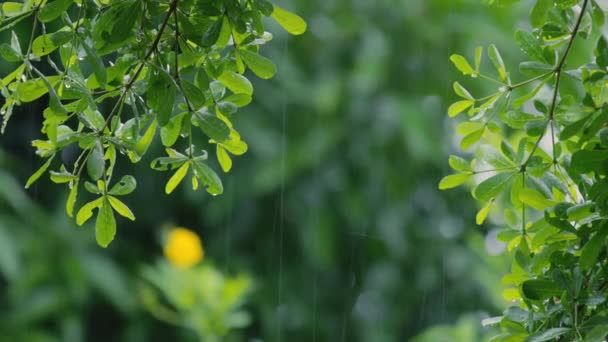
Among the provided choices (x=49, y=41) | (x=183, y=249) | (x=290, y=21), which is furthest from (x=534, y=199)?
(x=183, y=249)

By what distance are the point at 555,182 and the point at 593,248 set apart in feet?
0.28

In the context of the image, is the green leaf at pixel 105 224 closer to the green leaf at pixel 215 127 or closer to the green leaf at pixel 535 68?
the green leaf at pixel 215 127

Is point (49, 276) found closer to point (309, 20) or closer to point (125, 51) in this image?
point (309, 20)

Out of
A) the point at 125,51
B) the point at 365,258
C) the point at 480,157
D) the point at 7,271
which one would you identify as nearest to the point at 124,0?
the point at 125,51

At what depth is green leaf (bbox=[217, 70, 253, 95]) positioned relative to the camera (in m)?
0.48

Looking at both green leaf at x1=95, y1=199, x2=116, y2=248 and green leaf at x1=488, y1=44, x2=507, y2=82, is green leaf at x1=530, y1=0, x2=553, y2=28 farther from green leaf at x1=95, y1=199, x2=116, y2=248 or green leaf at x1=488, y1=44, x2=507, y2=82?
green leaf at x1=95, y1=199, x2=116, y2=248

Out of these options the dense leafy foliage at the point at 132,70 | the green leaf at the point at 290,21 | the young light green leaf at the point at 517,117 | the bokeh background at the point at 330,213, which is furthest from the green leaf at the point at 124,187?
the bokeh background at the point at 330,213

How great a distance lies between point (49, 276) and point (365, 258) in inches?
33.6

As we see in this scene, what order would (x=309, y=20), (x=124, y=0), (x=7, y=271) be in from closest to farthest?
(x=124, y=0), (x=7, y=271), (x=309, y=20)

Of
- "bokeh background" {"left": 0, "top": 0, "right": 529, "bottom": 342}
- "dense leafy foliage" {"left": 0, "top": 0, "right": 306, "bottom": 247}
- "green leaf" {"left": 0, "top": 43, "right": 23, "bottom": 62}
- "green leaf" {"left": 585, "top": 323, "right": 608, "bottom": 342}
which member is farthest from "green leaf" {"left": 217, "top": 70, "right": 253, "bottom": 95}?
"bokeh background" {"left": 0, "top": 0, "right": 529, "bottom": 342}

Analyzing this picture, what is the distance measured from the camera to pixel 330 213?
2.39 meters

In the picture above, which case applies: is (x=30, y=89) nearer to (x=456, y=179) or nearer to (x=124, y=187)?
(x=124, y=187)

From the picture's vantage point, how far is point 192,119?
46 cm

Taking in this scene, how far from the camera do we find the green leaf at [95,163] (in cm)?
43
